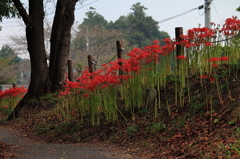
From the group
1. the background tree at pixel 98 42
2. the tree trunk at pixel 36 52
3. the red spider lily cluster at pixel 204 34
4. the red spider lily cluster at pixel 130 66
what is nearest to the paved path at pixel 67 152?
the red spider lily cluster at pixel 130 66

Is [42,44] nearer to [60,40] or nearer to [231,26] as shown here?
[60,40]

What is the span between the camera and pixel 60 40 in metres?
11.6

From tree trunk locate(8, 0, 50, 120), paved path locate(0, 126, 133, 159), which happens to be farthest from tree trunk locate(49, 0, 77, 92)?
paved path locate(0, 126, 133, 159)

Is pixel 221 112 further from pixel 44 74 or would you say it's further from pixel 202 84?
pixel 44 74

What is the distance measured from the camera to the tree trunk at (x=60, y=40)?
11.4m

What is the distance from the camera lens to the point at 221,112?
581 centimetres

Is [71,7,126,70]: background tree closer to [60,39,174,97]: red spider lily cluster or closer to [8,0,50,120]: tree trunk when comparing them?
[8,0,50,120]: tree trunk

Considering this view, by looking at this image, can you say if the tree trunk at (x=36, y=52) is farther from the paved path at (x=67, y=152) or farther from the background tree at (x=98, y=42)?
the background tree at (x=98, y=42)

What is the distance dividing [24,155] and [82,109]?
2.40 meters

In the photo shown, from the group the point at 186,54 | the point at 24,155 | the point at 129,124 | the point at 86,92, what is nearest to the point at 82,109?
the point at 86,92

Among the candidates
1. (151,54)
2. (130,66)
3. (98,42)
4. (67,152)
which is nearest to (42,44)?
(130,66)

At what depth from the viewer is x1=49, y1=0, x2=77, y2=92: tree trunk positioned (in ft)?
37.5

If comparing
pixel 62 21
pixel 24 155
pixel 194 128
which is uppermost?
pixel 62 21

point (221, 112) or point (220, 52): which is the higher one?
point (220, 52)
